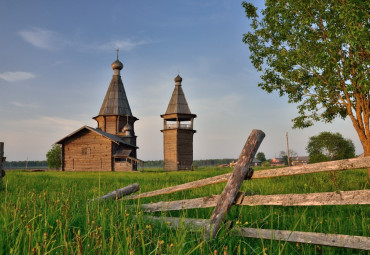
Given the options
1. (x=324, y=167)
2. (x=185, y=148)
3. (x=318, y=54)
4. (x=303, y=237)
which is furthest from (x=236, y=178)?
(x=185, y=148)

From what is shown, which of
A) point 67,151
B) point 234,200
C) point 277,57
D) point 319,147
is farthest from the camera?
point 319,147

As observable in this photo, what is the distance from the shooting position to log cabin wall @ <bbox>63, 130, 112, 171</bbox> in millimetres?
40875

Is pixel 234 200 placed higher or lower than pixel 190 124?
lower

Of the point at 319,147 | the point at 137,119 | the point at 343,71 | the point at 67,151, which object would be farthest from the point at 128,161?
the point at 319,147

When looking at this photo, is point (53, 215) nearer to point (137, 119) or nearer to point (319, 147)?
point (137, 119)

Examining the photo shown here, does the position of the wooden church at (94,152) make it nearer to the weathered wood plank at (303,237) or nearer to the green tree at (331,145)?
the weathered wood plank at (303,237)

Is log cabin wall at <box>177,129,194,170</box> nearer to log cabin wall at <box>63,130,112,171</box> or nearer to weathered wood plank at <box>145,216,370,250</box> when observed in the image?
log cabin wall at <box>63,130,112,171</box>

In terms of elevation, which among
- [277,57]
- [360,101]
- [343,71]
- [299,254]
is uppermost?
[277,57]

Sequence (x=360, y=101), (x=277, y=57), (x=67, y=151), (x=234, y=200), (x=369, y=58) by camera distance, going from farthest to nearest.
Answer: (x=67, y=151) → (x=277, y=57) → (x=360, y=101) → (x=369, y=58) → (x=234, y=200)

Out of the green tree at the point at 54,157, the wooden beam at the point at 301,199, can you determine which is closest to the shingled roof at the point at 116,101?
the green tree at the point at 54,157

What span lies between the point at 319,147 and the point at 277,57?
68.6m

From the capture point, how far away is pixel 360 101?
1363 cm

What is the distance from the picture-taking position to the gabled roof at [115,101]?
49938 mm

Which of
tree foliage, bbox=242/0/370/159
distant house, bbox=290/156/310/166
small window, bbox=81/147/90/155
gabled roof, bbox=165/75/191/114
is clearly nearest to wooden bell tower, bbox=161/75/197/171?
gabled roof, bbox=165/75/191/114
